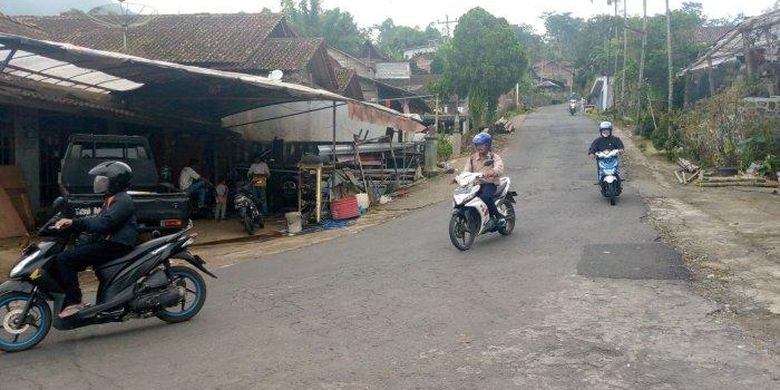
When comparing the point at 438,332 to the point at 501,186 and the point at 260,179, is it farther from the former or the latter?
the point at 260,179

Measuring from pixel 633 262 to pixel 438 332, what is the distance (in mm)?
3435

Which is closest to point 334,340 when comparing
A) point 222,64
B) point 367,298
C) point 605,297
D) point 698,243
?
point 367,298

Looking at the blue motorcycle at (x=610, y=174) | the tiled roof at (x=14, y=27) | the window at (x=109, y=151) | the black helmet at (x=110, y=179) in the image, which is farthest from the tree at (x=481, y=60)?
the black helmet at (x=110, y=179)

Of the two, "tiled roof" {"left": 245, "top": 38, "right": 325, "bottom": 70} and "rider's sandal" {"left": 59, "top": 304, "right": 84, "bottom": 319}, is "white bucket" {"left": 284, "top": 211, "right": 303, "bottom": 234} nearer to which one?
"rider's sandal" {"left": 59, "top": 304, "right": 84, "bottom": 319}

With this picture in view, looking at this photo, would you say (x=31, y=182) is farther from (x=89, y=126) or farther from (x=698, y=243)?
(x=698, y=243)

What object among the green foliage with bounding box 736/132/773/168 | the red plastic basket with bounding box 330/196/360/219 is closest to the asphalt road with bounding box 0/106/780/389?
the red plastic basket with bounding box 330/196/360/219

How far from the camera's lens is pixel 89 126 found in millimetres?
15133

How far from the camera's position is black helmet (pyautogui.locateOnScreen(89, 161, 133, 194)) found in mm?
5953

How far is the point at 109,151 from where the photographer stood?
12.2 m

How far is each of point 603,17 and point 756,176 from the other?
198 ft

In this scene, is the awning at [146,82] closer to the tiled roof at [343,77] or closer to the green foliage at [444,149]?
the green foliage at [444,149]

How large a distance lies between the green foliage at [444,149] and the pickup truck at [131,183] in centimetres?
1439

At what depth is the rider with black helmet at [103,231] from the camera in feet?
18.8

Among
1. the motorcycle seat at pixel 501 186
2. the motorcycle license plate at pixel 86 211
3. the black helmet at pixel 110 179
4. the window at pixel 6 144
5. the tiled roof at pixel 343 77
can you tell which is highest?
the tiled roof at pixel 343 77
